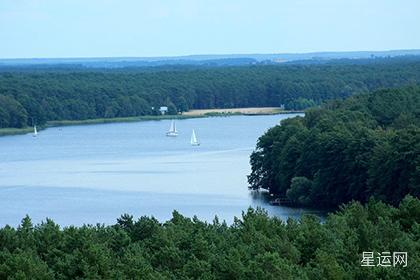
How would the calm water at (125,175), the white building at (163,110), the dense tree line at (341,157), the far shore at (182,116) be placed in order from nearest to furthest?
the dense tree line at (341,157)
the calm water at (125,175)
the far shore at (182,116)
the white building at (163,110)

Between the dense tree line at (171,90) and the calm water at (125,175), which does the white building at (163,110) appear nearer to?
the dense tree line at (171,90)

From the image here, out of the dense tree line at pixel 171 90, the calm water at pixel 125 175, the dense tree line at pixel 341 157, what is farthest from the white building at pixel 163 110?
the dense tree line at pixel 341 157

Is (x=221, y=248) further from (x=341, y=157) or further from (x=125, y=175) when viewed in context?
(x=125, y=175)

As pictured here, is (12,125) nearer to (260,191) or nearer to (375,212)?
(260,191)

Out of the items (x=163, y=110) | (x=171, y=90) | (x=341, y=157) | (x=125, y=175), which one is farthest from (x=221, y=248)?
(x=171, y=90)

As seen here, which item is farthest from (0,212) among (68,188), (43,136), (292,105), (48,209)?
(292,105)

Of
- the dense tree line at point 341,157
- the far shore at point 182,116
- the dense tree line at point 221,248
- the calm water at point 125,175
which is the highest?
the dense tree line at point 221,248
